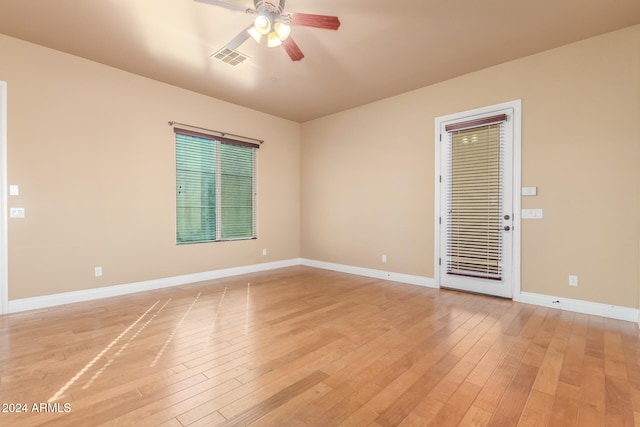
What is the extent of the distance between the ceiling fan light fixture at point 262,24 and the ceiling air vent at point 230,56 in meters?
1.15

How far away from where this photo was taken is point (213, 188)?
205 inches

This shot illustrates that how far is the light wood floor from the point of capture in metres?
1.71

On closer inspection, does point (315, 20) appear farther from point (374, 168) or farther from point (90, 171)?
point (90, 171)

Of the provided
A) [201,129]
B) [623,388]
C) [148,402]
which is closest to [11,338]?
[148,402]

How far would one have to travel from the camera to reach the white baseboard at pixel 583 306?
3.10 metres

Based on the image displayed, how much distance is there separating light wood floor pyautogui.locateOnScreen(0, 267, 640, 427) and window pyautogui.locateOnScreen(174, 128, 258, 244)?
62.1 inches

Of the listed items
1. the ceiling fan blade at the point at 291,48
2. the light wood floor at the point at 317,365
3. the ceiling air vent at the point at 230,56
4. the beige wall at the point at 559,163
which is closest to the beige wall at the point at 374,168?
the beige wall at the point at 559,163

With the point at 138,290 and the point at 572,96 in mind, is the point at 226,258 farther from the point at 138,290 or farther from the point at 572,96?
the point at 572,96

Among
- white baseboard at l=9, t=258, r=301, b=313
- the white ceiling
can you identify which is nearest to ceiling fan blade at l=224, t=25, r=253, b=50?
the white ceiling

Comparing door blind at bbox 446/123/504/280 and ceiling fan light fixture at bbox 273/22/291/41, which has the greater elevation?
ceiling fan light fixture at bbox 273/22/291/41

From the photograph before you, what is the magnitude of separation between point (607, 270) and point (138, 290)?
5.88 metres

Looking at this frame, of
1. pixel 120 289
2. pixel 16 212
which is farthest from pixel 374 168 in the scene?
pixel 16 212

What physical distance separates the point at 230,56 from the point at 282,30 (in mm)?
1371

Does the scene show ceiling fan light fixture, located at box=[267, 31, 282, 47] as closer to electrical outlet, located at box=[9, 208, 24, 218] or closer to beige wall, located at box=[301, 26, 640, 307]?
beige wall, located at box=[301, 26, 640, 307]
